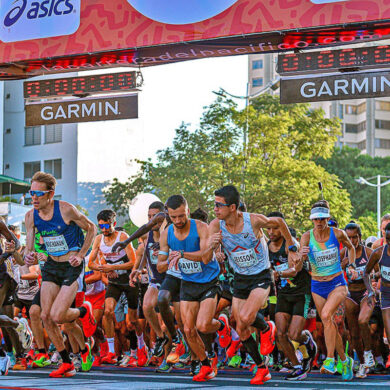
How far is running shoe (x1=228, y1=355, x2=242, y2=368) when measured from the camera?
12.0m

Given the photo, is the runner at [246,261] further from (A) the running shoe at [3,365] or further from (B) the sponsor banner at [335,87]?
(B) the sponsor banner at [335,87]

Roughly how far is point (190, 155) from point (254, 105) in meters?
4.92

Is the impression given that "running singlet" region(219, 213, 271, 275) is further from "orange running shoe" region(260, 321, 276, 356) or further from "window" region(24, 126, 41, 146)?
"window" region(24, 126, 41, 146)

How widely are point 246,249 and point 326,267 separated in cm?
160

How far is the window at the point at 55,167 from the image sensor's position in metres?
50.9

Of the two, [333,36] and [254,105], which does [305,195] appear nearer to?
[254,105]

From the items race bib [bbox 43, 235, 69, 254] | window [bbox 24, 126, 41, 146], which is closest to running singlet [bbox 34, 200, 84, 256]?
race bib [bbox 43, 235, 69, 254]

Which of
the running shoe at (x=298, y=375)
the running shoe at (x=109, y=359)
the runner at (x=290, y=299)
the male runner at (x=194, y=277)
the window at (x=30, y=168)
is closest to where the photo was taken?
the male runner at (x=194, y=277)

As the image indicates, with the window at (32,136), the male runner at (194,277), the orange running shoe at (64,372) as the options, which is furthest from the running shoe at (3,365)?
the window at (32,136)

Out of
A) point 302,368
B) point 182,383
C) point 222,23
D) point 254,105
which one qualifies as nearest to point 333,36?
point 222,23

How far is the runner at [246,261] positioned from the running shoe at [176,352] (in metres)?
2.23

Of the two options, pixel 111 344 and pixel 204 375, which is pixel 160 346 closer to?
pixel 204 375

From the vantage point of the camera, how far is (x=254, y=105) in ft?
127

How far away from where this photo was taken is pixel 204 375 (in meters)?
9.57
